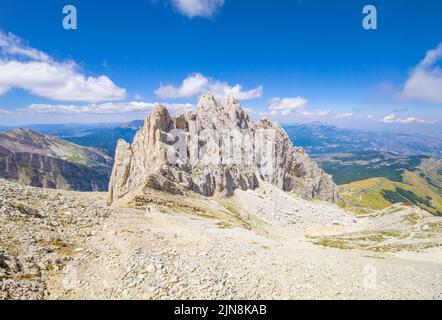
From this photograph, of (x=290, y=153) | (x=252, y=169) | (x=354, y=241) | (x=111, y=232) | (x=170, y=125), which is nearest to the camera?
(x=111, y=232)

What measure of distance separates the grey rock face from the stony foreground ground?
3424 centimetres

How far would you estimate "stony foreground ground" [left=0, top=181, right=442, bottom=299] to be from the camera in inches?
837

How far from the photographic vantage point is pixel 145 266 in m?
24.8

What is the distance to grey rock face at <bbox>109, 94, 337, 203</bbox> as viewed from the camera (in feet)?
319

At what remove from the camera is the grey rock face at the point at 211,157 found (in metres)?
97.4

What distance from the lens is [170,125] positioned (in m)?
122

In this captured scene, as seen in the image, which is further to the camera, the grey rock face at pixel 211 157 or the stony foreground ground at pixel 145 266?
the grey rock face at pixel 211 157

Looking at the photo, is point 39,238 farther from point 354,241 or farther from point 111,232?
point 354,241

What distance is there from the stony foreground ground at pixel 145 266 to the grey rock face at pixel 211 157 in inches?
1348

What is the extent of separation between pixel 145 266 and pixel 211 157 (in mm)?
93504

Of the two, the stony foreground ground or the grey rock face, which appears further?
the grey rock face

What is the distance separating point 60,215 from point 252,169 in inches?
4153
